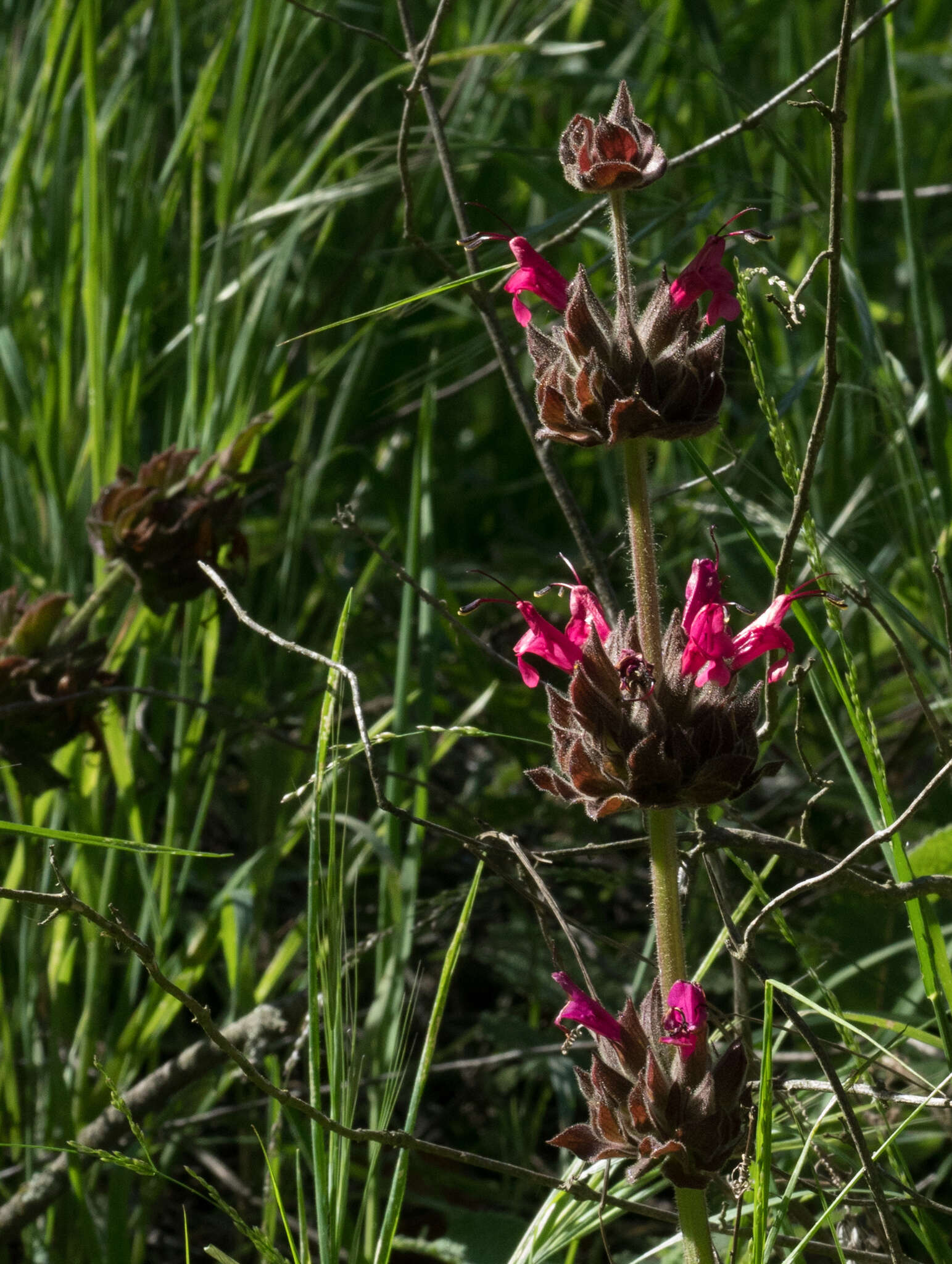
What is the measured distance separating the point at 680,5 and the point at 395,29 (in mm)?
400

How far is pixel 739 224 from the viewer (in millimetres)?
1357

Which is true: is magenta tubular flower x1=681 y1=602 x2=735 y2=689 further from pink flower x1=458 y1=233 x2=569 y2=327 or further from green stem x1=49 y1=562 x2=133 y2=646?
green stem x1=49 y1=562 x2=133 y2=646


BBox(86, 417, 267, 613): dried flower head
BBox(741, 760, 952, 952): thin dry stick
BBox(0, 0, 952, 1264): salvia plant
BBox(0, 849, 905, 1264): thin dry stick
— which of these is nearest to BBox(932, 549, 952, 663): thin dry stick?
BBox(0, 0, 952, 1264): salvia plant

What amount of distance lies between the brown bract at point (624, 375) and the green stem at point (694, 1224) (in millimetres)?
375

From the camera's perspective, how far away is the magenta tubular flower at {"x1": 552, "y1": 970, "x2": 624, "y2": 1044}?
62 centimetres

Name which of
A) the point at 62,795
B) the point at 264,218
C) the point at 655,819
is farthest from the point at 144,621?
the point at 655,819

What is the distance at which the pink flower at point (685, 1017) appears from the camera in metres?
0.58

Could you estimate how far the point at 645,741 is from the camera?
1.95ft

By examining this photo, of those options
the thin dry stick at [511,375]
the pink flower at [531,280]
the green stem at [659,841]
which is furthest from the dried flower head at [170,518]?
the green stem at [659,841]

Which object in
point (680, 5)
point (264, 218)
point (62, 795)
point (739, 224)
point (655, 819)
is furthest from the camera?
point (680, 5)

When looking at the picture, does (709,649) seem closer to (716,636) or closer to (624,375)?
(716,636)

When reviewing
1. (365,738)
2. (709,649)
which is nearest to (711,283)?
(709,649)

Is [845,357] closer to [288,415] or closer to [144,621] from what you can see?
[288,415]

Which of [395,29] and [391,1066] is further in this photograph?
[395,29]
